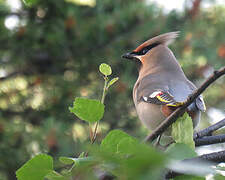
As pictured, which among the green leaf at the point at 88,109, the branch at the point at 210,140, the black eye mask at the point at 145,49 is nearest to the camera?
the green leaf at the point at 88,109

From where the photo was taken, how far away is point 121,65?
12.8 ft

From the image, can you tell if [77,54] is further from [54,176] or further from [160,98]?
[54,176]

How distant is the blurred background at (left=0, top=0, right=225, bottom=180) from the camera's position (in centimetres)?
378

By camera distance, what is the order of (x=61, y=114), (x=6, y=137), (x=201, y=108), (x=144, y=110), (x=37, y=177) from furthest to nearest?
(x=61, y=114) < (x=6, y=137) < (x=144, y=110) < (x=201, y=108) < (x=37, y=177)

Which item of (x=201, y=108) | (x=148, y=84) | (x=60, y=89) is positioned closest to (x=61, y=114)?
(x=60, y=89)

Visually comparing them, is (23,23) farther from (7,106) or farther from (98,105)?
(98,105)

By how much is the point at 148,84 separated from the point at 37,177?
1555 mm

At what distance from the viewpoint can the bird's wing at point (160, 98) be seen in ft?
5.93

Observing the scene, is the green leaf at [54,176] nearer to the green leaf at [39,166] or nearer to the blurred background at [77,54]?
the green leaf at [39,166]

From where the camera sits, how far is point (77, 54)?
3.91 m

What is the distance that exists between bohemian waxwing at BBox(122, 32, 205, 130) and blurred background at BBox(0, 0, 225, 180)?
1015mm

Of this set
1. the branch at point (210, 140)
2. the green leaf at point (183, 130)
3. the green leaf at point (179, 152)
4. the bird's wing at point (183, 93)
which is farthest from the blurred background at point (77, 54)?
the green leaf at point (179, 152)

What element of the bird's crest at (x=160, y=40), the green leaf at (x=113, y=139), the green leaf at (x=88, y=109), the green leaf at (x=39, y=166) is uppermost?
the bird's crest at (x=160, y=40)

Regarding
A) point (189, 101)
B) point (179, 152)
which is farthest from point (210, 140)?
point (179, 152)
